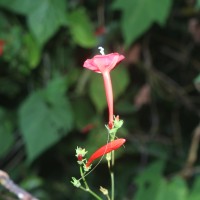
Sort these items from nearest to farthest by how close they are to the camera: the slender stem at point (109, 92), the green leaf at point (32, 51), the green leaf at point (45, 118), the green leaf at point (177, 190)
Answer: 1. the slender stem at point (109, 92)
2. the green leaf at point (177, 190)
3. the green leaf at point (45, 118)
4. the green leaf at point (32, 51)

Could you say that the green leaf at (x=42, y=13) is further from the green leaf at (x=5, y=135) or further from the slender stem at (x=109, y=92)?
the slender stem at (x=109, y=92)

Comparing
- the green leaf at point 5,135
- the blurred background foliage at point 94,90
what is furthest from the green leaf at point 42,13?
the green leaf at point 5,135

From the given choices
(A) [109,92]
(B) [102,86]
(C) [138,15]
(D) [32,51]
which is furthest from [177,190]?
(A) [109,92]

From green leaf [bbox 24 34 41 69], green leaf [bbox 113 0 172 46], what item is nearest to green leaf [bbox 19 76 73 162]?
green leaf [bbox 24 34 41 69]

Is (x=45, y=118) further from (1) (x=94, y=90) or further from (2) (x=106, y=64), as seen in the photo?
(2) (x=106, y=64)

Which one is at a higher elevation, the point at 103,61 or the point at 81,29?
the point at 81,29

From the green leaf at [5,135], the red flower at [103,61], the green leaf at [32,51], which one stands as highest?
the green leaf at [32,51]
